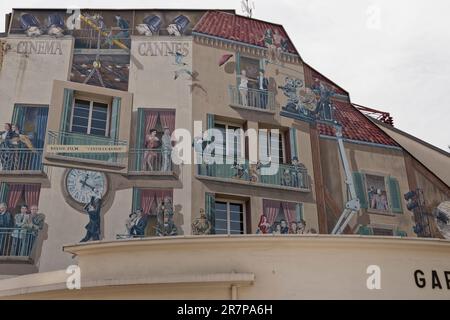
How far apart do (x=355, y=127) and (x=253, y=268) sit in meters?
9.07

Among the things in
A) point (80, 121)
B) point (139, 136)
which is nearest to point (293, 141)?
point (139, 136)

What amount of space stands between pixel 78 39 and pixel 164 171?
15.3 ft

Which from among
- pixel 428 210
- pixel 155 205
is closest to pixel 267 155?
pixel 155 205

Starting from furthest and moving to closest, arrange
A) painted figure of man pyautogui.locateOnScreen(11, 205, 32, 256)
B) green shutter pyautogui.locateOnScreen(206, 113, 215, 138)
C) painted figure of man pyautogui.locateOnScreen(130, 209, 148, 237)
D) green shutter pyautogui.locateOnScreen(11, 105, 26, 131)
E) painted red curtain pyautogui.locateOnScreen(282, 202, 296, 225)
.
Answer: green shutter pyautogui.locateOnScreen(206, 113, 215, 138) < painted red curtain pyautogui.locateOnScreen(282, 202, 296, 225) < green shutter pyautogui.locateOnScreen(11, 105, 26, 131) < painted figure of man pyautogui.locateOnScreen(130, 209, 148, 237) < painted figure of man pyautogui.locateOnScreen(11, 205, 32, 256)

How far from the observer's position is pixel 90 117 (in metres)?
14.3

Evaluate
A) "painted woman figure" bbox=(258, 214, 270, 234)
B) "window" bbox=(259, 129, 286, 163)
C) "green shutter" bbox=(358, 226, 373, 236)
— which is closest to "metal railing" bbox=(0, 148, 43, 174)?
"painted woman figure" bbox=(258, 214, 270, 234)

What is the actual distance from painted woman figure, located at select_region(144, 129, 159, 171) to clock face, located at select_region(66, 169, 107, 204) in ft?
3.90

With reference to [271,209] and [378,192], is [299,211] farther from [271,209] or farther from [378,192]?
[378,192]

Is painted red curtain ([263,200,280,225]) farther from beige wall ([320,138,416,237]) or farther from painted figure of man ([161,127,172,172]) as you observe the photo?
painted figure of man ([161,127,172,172])

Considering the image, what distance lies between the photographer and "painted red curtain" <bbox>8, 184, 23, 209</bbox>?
1270 centimetres

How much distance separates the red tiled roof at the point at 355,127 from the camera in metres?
16.4

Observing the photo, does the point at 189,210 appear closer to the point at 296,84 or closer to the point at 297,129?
the point at 297,129

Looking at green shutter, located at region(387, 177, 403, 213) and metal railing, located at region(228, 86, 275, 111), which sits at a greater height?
metal railing, located at region(228, 86, 275, 111)
